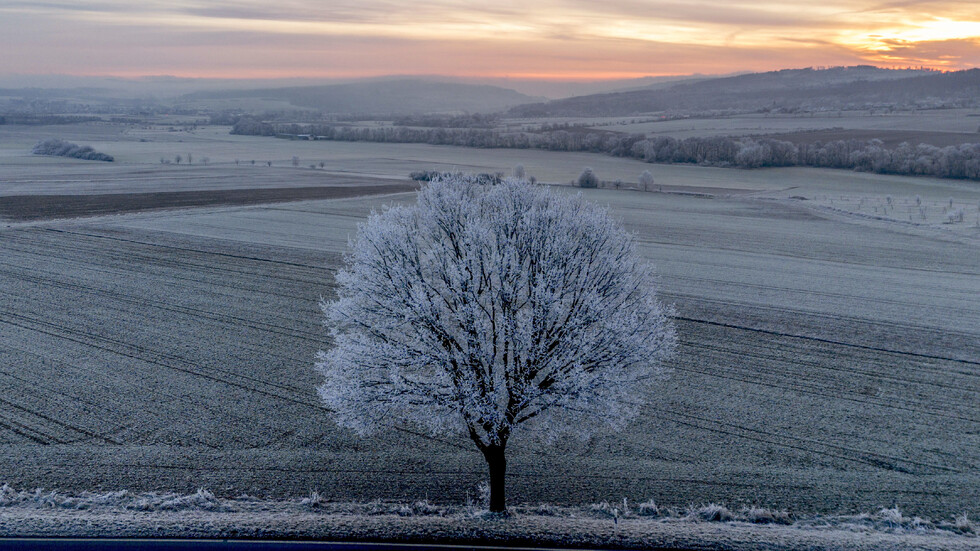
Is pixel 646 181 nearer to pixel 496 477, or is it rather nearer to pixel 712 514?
pixel 712 514

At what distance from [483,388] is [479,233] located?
184 inches

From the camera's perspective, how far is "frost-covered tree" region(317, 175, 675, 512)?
19.6m

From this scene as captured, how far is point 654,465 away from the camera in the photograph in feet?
72.0

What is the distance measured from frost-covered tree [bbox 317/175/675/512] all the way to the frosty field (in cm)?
295

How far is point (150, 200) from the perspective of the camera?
7725cm

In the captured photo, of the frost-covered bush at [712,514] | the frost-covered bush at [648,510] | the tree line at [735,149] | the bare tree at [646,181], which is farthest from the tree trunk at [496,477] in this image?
the tree line at [735,149]

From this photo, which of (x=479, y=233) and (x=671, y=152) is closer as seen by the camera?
(x=479, y=233)

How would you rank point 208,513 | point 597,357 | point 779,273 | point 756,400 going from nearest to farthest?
point 208,513, point 597,357, point 756,400, point 779,273

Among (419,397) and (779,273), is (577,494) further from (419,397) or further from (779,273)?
(779,273)

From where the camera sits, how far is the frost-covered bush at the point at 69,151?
127 m

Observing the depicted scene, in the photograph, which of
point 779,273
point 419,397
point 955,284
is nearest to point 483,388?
point 419,397

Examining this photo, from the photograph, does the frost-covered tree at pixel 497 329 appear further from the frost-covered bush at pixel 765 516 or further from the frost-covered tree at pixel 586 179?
the frost-covered tree at pixel 586 179

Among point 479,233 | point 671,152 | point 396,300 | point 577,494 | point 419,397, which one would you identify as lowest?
point 577,494

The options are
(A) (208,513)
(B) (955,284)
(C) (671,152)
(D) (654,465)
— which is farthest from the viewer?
(C) (671,152)
